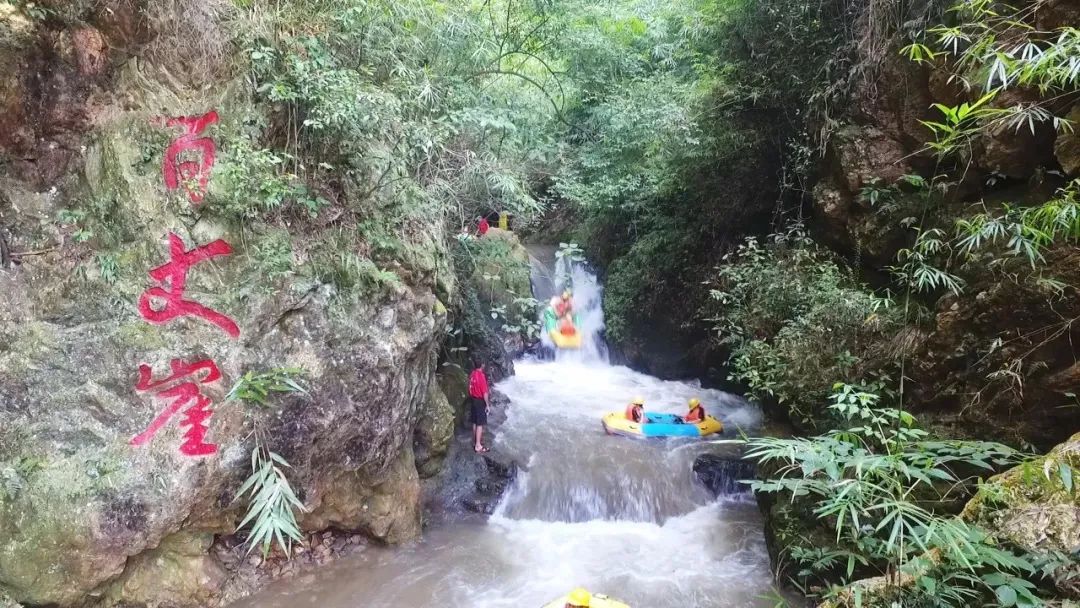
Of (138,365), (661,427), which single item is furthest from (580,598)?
(661,427)

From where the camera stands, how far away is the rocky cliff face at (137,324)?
4004 millimetres

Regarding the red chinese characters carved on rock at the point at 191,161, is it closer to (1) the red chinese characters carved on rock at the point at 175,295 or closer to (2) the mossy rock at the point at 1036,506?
(1) the red chinese characters carved on rock at the point at 175,295

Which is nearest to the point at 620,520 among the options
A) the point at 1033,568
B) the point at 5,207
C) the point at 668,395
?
the point at 668,395

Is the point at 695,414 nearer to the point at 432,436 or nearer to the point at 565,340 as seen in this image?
the point at 565,340

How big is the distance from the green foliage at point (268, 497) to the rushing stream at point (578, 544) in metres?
1.00

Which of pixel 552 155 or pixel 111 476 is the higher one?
pixel 552 155

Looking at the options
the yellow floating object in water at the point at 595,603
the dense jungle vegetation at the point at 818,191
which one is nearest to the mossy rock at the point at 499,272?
the dense jungle vegetation at the point at 818,191

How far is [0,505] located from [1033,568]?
565cm

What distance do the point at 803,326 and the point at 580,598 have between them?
3.32m

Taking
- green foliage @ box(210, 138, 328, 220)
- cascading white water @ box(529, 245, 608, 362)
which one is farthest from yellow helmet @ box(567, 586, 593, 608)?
cascading white water @ box(529, 245, 608, 362)

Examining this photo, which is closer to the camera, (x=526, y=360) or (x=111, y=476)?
(x=111, y=476)

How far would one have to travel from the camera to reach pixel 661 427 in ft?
26.0

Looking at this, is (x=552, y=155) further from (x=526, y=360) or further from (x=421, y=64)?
(x=526, y=360)

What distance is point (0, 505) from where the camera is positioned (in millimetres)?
3850
